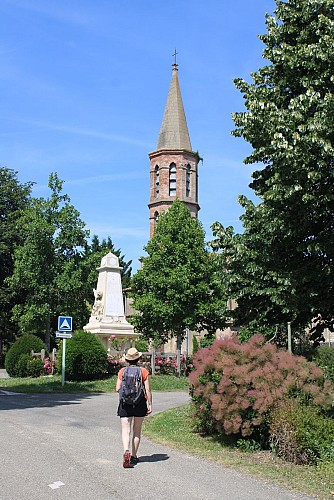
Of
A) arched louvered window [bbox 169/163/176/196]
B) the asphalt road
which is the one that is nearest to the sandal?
the asphalt road

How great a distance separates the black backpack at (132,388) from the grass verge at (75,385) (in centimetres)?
1267

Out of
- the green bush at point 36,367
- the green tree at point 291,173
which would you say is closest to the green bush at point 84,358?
the green bush at point 36,367

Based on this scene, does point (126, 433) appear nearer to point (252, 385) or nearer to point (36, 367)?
point (252, 385)

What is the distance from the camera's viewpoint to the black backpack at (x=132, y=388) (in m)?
7.86

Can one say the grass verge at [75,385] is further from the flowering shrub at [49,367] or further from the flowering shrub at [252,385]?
the flowering shrub at [252,385]

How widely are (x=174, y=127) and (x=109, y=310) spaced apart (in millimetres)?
34342

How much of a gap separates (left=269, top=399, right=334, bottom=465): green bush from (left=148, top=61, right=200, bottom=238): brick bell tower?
48512mm

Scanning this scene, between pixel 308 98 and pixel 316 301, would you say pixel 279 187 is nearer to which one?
pixel 308 98

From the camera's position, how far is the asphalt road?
625 centimetres

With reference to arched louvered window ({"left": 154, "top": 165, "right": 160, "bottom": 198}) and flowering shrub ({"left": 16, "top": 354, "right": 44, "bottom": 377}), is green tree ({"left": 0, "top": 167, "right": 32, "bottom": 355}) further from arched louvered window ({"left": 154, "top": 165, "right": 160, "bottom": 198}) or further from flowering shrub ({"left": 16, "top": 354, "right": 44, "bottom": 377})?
flowering shrub ({"left": 16, "top": 354, "right": 44, "bottom": 377})

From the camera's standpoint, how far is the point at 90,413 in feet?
45.1

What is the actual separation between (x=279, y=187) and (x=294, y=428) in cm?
442

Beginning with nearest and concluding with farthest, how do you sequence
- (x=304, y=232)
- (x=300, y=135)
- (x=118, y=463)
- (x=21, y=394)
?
(x=118, y=463)
(x=300, y=135)
(x=304, y=232)
(x=21, y=394)

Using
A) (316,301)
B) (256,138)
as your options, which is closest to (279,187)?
(256,138)
